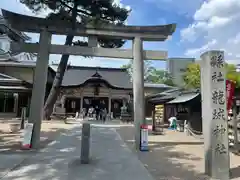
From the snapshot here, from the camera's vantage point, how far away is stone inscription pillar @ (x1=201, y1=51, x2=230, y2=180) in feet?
19.0

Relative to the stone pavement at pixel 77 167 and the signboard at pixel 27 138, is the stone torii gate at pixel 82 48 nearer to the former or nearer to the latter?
the signboard at pixel 27 138

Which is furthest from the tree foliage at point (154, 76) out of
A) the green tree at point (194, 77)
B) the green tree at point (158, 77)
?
the green tree at point (194, 77)

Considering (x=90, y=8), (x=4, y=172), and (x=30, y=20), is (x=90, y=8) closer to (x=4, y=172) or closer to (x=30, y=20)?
(x=30, y=20)

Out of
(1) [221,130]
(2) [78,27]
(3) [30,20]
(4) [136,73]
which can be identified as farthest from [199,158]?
(3) [30,20]

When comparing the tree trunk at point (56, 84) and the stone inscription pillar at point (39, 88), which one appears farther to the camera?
the tree trunk at point (56, 84)

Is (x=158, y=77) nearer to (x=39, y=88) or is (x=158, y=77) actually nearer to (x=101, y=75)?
(x=101, y=75)

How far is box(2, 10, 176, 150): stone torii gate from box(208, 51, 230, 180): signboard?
13.1ft

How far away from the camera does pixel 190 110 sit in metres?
14.3

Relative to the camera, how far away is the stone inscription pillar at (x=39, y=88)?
9.14 m

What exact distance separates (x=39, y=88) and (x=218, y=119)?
675cm

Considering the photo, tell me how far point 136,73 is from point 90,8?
586 cm

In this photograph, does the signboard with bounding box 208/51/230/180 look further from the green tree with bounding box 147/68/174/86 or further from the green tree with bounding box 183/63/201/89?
the green tree with bounding box 147/68/174/86

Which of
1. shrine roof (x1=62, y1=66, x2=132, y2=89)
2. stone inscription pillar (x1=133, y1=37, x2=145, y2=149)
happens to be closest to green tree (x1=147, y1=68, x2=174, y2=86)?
shrine roof (x1=62, y1=66, x2=132, y2=89)

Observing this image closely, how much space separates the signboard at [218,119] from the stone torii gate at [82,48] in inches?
157
